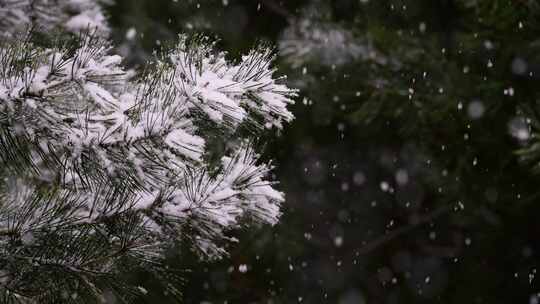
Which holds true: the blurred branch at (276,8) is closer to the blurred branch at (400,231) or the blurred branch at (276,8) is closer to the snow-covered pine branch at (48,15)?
the blurred branch at (400,231)

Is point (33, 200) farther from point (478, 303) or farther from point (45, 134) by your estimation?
point (478, 303)

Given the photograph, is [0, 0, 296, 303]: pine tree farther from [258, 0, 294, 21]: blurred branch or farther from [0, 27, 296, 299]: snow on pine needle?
[258, 0, 294, 21]: blurred branch

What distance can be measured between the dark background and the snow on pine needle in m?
0.50

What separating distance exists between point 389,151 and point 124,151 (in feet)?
17.1

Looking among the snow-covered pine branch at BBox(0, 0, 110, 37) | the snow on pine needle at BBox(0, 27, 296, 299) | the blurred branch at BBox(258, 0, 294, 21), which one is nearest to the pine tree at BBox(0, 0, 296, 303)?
the snow on pine needle at BBox(0, 27, 296, 299)

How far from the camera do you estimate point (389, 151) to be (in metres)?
6.29

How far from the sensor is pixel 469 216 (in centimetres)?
457

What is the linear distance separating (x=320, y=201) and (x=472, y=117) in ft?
10.2

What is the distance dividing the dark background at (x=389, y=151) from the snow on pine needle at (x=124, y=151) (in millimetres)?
502

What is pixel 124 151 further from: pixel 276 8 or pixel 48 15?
pixel 276 8

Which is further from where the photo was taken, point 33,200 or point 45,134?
point 33,200

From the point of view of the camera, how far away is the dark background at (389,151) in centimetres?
383

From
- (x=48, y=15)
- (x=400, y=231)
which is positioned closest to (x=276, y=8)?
(x=400, y=231)

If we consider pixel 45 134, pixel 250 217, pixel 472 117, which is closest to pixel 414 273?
pixel 472 117
